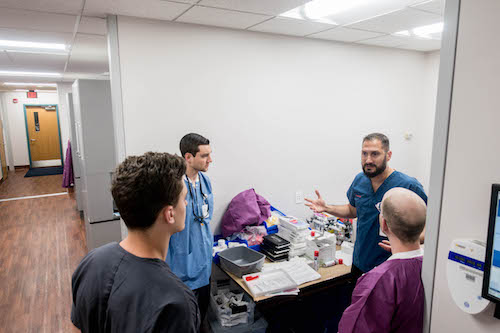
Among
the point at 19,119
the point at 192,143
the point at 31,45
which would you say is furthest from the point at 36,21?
the point at 19,119

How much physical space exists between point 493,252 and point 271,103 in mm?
2567

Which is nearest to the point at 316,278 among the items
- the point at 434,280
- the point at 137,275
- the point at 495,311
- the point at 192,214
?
the point at 192,214

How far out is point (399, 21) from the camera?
2.74 metres

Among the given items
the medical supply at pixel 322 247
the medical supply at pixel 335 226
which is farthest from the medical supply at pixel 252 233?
the medical supply at pixel 335 226

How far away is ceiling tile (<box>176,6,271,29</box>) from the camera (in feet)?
7.95

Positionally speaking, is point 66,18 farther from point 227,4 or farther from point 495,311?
point 495,311

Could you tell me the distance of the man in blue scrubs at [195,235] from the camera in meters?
2.27

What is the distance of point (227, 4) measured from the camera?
226 cm

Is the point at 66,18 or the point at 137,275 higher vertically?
the point at 66,18

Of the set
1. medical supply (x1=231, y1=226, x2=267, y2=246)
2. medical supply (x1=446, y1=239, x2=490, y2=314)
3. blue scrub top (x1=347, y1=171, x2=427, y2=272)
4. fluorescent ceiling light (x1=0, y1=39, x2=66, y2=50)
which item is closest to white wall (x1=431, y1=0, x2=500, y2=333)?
medical supply (x1=446, y1=239, x2=490, y2=314)

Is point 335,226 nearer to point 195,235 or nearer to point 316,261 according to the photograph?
point 316,261

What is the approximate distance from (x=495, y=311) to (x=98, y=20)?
305cm

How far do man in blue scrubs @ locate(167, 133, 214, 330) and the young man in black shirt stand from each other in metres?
1.14

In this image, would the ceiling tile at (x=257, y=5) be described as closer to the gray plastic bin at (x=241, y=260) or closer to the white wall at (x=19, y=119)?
the gray plastic bin at (x=241, y=260)
